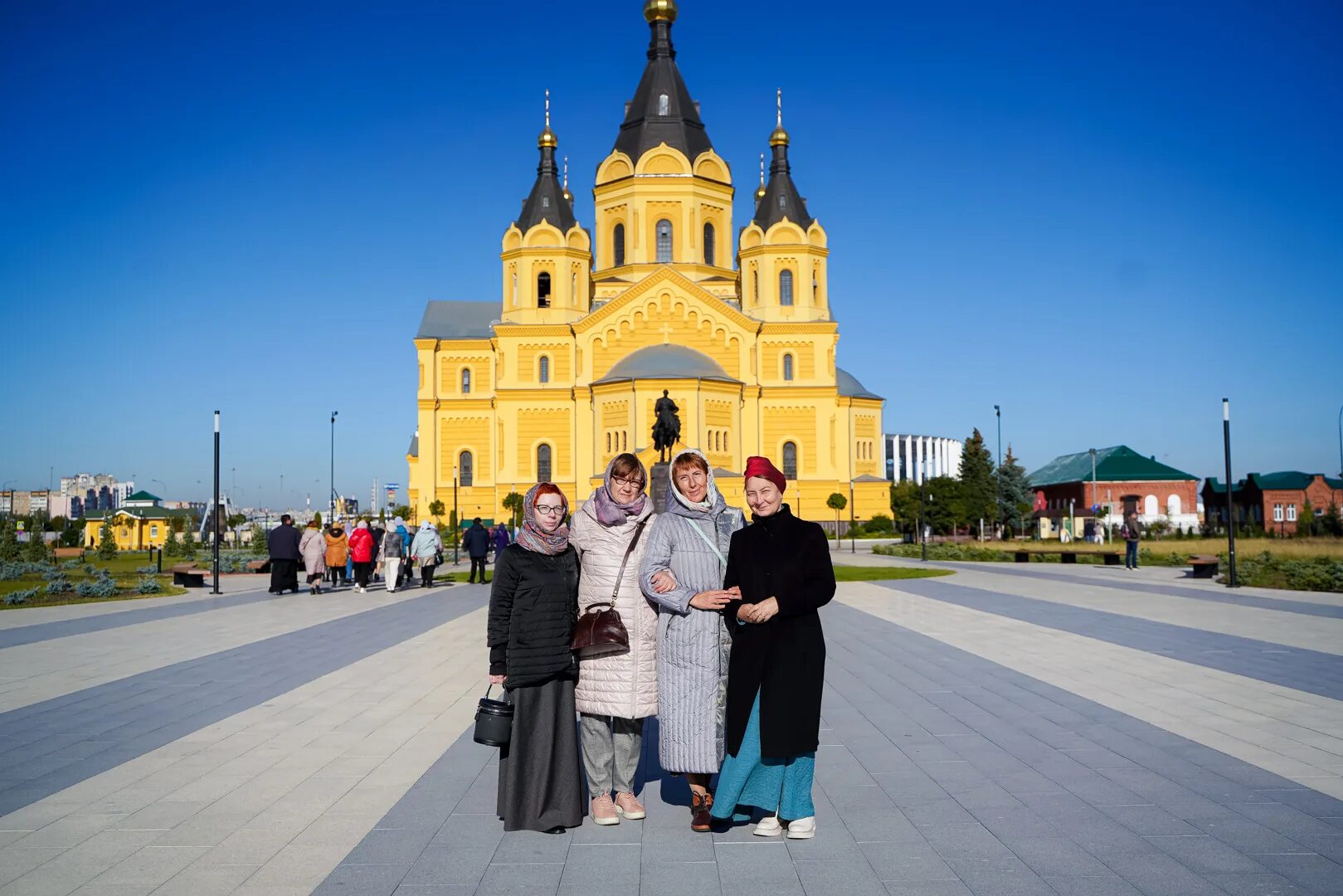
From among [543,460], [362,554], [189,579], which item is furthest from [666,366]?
[189,579]

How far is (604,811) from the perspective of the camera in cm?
532

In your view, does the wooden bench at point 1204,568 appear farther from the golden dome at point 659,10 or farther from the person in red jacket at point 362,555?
the golden dome at point 659,10

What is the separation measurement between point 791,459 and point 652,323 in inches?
401

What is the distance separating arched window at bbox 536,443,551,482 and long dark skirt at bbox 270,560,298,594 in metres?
31.9

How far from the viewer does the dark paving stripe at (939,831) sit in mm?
4402

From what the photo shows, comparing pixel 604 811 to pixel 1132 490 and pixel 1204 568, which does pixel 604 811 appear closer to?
pixel 1204 568

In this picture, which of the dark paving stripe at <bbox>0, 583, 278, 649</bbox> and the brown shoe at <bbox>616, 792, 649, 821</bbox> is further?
the dark paving stripe at <bbox>0, 583, 278, 649</bbox>

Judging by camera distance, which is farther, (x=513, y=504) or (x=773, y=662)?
(x=513, y=504)

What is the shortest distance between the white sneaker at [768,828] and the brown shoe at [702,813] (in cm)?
24

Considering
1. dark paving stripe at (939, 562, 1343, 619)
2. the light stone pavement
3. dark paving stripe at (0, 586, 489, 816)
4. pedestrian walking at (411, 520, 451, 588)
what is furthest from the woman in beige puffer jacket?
pedestrian walking at (411, 520, 451, 588)

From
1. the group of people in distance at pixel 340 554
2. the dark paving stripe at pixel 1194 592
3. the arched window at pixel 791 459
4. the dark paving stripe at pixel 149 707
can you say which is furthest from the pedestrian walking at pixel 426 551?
the arched window at pixel 791 459

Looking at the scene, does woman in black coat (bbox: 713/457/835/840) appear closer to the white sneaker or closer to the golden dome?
the white sneaker

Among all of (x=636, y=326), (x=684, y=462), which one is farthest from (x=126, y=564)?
(x=684, y=462)

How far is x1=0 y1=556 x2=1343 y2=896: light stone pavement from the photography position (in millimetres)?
4500
